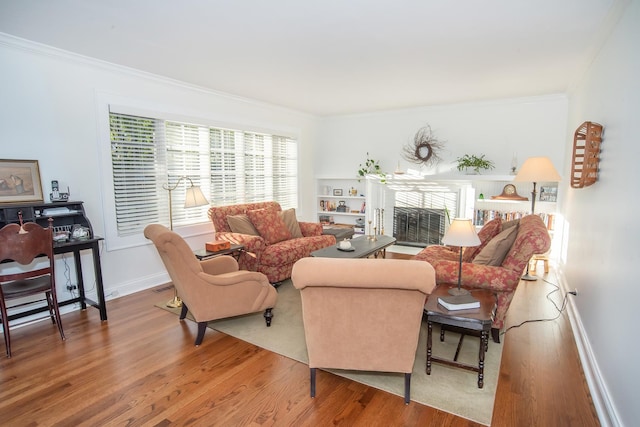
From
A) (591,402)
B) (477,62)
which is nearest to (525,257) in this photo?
(591,402)

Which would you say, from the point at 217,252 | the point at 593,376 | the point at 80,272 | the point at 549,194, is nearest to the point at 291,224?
the point at 217,252

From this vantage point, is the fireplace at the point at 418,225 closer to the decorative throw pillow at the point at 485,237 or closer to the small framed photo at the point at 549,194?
the small framed photo at the point at 549,194

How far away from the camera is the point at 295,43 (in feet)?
10.2

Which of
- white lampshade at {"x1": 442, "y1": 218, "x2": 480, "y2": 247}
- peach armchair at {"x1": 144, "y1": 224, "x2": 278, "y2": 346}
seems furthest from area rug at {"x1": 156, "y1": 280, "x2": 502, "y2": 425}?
white lampshade at {"x1": 442, "y1": 218, "x2": 480, "y2": 247}

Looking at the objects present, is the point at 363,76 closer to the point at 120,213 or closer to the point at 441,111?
the point at 441,111

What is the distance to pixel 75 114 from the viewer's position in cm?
358

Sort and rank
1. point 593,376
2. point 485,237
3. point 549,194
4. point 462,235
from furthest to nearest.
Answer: point 549,194, point 485,237, point 462,235, point 593,376

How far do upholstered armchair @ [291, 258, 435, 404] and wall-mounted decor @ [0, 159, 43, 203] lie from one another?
294cm

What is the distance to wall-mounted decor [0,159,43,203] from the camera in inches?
122

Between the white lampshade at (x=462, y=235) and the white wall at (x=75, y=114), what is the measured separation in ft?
11.9

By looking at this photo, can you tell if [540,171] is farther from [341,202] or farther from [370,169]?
[341,202]

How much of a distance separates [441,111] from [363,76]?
2.43 m

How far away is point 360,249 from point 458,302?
6.55 ft

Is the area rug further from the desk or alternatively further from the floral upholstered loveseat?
the desk
